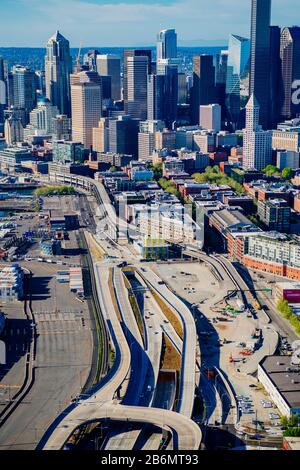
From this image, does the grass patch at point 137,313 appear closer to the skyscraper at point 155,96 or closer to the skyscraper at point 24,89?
the skyscraper at point 155,96

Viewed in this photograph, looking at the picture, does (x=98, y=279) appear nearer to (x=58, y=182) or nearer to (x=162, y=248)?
(x=162, y=248)

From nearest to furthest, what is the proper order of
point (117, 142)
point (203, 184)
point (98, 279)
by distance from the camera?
point (98, 279)
point (203, 184)
point (117, 142)

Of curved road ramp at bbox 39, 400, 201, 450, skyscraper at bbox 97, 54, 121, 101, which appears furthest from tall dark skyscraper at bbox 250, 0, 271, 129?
curved road ramp at bbox 39, 400, 201, 450

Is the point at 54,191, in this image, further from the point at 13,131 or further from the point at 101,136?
the point at 13,131

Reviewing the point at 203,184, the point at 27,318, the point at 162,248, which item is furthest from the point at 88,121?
the point at 27,318

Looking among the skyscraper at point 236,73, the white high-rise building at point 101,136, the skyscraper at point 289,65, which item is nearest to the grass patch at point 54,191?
the white high-rise building at point 101,136

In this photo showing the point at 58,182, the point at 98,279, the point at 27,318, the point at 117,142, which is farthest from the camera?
the point at 117,142
